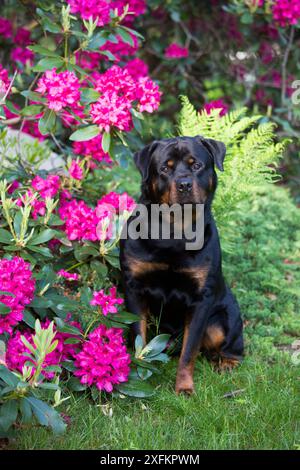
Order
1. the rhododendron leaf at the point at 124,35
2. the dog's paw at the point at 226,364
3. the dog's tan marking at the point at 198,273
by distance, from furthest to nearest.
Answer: the rhododendron leaf at the point at 124,35 → the dog's paw at the point at 226,364 → the dog's tan marking at the point at 198,273

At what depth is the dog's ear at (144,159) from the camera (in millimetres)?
3408

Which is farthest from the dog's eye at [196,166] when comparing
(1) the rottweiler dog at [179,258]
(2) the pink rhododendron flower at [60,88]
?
(2) the pink rhododendron flower at [60,88]

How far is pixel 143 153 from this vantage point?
3.44 meters

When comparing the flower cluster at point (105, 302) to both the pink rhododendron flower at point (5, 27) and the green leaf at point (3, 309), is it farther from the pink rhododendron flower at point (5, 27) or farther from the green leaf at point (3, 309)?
the pink rhododendron flower at point (5, 27)

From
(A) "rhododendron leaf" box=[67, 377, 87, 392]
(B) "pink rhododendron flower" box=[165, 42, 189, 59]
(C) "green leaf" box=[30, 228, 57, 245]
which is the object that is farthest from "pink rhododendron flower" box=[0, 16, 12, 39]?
(A) "rhododendron leaf" box=[67, 377, 87, 392]

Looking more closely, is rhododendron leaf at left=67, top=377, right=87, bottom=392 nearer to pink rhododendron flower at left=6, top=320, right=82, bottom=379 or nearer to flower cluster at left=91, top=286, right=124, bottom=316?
pink rhododendron flower at left=6, top=320, right=82, bottom=379

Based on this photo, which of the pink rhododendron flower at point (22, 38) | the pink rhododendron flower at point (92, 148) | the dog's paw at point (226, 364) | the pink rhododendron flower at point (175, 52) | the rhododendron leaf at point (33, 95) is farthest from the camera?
the pink rhododendron flower at point (175, 52)

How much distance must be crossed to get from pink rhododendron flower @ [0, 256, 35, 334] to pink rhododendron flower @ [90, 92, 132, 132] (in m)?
1.05

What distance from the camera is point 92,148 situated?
4094 mm

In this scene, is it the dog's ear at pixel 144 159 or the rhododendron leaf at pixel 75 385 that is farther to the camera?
the dog's ear at pixel 144 159

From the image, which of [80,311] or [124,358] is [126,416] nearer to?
[124,358]

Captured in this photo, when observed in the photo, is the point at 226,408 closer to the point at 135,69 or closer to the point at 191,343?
the point at 191,343
